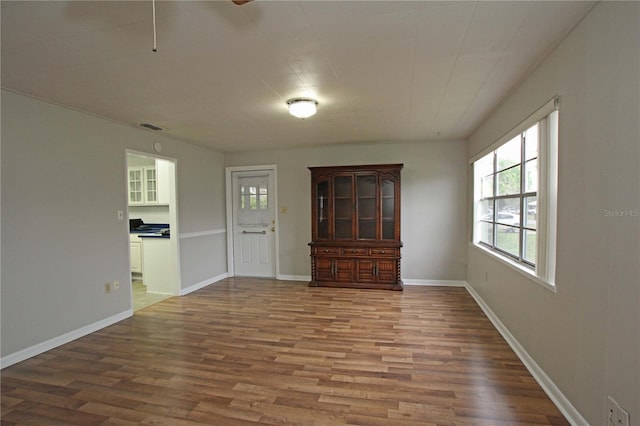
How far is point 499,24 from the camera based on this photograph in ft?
5.73

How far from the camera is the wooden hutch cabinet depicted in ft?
15.5

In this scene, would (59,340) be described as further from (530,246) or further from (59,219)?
(530,246)

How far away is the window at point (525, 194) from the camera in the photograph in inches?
→ 83.6

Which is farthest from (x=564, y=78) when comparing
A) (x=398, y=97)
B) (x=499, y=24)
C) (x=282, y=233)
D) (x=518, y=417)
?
(x=282, y=233)

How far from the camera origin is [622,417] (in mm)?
1396

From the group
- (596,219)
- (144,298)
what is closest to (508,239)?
(596,219)

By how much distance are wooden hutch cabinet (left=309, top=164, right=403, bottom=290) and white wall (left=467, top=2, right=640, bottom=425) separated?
100 inches

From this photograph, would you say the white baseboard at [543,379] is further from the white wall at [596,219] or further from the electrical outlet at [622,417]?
the electrical outlet at [622,417]

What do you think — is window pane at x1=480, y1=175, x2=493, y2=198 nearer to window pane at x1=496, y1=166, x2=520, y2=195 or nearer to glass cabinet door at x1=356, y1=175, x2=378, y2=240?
window pane at x1=496, y1=166, x2=520, y2=195

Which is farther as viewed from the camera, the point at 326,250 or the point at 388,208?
the point at 326,250

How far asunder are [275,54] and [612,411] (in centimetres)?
275

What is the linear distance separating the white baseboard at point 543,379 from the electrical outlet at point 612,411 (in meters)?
0.23

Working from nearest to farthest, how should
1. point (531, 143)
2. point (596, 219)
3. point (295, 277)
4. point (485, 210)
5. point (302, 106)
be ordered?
point (596, 219)
point (531, 143)
point (302, 106)
point (485, 210)
point (295, 277)

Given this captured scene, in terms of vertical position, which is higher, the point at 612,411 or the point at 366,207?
the point at 366,207
